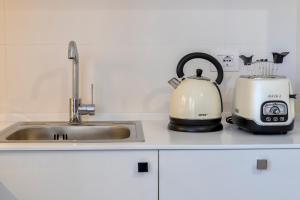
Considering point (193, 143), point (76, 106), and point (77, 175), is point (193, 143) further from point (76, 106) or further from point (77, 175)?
point (76, 106)

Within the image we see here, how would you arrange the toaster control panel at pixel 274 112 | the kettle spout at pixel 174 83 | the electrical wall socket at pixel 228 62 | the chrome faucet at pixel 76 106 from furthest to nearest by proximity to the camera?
the electrical wall socket at pixel 228 62, the chrome faucet at pixel 76 106, the kettle spout at pixel 174 83, the toaster control panel at pixel 274 112

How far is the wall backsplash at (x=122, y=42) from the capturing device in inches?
74.2

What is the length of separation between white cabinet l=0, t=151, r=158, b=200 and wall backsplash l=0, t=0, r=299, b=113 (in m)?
0.57

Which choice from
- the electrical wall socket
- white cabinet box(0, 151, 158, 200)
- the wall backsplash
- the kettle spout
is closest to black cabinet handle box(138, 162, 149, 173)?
white cabinet box(0, 151, 158, 200)

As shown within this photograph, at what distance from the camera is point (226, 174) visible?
4.63ft

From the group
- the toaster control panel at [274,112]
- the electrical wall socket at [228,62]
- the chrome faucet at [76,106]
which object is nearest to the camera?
the toaster control panel at [274,112]

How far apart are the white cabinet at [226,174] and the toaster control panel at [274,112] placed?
0.56 ft

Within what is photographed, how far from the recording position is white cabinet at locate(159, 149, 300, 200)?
1.40 metres

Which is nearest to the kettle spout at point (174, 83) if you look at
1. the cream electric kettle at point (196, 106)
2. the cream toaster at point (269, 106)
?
the cream electric kettle at point (196, 106)

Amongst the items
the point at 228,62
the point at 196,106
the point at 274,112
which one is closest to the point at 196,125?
the point at 196,106

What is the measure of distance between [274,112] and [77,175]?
0.78 meters

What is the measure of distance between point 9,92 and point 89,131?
448 millimetres

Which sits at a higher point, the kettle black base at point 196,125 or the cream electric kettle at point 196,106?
the cream electric kettle at point 196,106

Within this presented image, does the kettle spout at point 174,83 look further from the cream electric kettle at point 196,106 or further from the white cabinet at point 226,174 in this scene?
the white cabinet at point 226,174
